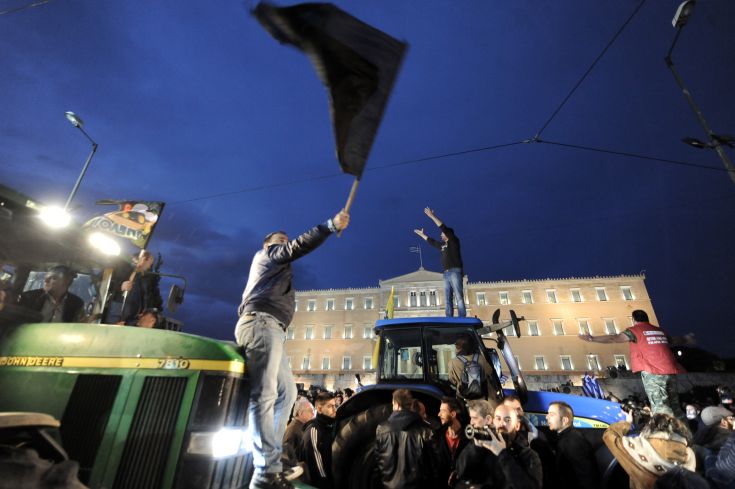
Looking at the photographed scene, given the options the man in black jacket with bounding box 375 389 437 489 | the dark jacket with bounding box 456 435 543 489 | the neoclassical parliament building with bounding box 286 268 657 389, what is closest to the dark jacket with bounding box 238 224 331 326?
the man in black jacket with bounding box 375 389 437 489

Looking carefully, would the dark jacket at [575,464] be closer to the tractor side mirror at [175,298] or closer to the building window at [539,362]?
the tractor side mirror at [175,298]

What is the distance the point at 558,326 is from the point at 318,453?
47.5 metres

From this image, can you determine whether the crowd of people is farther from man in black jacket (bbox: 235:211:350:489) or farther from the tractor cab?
the tractor cab

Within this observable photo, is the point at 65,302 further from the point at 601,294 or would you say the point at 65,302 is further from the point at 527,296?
the point at 601,294

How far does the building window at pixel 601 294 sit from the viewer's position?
43938 millimetres

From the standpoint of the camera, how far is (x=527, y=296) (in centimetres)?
4606

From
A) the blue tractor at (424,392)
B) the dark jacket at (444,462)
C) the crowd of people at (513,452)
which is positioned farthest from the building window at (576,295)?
the dark jacket at (444,462)

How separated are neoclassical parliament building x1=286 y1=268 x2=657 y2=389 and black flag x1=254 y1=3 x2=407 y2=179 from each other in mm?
40698

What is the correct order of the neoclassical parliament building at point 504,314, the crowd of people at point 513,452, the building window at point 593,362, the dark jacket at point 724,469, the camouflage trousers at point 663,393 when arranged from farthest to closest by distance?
the neoclassical parliament building at point 504,314, the building window at point 593,362, the camouflage trousers at point 663,393, the dark jacket at point 724,469, the crowd of people at point 513,452

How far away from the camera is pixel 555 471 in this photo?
3.59 m

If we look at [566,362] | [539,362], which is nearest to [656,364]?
[539,362]

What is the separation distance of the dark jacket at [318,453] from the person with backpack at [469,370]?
6.74 feet

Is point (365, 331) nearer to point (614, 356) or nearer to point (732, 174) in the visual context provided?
point (614, 356)

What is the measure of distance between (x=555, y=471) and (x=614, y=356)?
46539 mm
